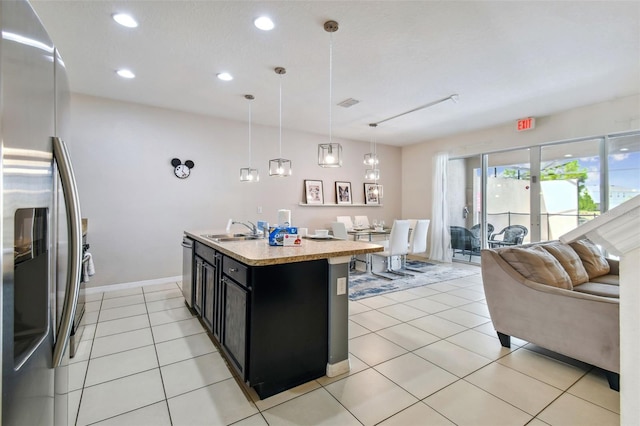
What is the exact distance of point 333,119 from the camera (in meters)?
5.26

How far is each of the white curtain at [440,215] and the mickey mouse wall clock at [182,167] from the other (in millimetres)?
5029

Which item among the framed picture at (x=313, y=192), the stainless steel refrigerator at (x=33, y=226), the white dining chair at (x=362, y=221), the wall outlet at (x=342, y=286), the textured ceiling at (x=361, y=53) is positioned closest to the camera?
the stainless steel refrigerator at (x=33, y=226)

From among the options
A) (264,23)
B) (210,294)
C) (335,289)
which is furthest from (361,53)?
(210,294)

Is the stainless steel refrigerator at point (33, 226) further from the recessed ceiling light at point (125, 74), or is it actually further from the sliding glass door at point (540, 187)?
the sliding glass door at point (540, 187)

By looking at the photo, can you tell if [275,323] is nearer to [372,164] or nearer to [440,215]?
[372,164]

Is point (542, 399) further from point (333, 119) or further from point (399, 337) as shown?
point (333, 119)

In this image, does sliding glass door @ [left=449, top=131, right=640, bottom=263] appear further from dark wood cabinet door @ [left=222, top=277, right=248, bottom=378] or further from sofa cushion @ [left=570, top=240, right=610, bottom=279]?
dark wood cabinet door @ [left=222, top=277, right=248, bottom=378]

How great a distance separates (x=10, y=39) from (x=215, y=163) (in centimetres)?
464

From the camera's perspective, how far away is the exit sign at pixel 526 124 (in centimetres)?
505

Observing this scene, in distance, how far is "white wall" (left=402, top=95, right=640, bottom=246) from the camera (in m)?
4.23

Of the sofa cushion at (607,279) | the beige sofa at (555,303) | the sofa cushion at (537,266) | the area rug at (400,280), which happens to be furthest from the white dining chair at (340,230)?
the sofa cushion at (607,279)

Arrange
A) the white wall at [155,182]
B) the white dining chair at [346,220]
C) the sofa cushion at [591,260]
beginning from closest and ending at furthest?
1. the sofa cushion at [591,260]
2. the white wall at [155,182]
3. the white dining chair at [346,220]

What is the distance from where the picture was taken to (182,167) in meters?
4.82

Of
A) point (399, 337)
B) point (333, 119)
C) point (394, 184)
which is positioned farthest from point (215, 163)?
point (394, 184)
